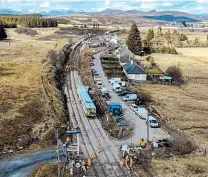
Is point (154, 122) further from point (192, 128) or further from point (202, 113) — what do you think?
point (202, 113)

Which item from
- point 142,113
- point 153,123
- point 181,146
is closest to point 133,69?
point 142,113

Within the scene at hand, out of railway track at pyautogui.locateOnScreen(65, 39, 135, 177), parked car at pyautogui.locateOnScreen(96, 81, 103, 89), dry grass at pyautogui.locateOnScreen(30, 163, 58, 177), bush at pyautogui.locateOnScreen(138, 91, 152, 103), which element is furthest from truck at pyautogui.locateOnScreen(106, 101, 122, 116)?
dry grass at pyautogui.locateOnScreen(30, 163, 58, 177)

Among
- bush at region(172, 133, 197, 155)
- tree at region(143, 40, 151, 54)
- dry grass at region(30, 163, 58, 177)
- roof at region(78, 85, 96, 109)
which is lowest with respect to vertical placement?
dry grass at region(30, 163, 58, 177)

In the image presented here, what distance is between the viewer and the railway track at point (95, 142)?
87.2 ft

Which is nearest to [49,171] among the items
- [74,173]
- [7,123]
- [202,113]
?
[74,173]

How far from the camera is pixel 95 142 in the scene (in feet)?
105

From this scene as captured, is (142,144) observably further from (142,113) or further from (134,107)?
(134,107)

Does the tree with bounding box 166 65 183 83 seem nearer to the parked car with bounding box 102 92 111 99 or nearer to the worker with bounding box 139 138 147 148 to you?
the parked car with bounding box 102 92 111 99

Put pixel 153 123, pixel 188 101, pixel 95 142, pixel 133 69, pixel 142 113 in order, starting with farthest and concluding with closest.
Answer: pixel 133 69
pixel 188 101
pixel 142 113
pixel 153 123
pixel 95 142

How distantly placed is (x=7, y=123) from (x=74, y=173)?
1179cm

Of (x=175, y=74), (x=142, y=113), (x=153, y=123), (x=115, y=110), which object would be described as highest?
(x=175, y=74)

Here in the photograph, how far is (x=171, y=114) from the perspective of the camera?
4328 centimetres

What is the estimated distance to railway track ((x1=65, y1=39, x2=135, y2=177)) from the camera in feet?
87.2

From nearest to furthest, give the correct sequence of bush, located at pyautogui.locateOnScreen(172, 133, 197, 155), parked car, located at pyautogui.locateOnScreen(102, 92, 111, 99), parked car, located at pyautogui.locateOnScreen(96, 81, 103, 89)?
bush, located at pyautogui.locateOnScreen(172, 133, 197, 155), parked car, located at pyautogui.locateOnScreen(102, 92, 111, 99), parked car, located at pyautogui.locateOnScreen(96, 81, 103, 89)
